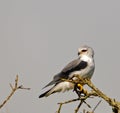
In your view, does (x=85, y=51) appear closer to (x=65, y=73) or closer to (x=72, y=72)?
(x=72, y=72)

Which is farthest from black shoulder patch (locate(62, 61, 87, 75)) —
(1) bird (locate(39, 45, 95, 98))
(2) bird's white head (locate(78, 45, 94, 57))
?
(2) bird's white head (locate(78, 45, 94, 57))

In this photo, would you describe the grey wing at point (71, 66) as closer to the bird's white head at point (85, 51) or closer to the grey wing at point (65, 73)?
the grey wing at point (65, 73)

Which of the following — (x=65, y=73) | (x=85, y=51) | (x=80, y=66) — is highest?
(x=85, y=51)

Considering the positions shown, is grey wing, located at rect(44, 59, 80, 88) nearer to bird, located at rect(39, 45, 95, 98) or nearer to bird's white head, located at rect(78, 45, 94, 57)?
bird, located at rect(39, 45, 95, 98)

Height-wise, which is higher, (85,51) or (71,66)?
(85,51)

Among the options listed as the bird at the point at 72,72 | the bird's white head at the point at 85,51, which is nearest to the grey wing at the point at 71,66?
the bird at the point at 72,72

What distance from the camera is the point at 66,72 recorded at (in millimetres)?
9609

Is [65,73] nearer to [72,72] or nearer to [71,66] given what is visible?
[72,72]

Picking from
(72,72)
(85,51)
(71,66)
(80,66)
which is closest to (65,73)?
(72,72)

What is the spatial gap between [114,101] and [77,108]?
0.34 metres

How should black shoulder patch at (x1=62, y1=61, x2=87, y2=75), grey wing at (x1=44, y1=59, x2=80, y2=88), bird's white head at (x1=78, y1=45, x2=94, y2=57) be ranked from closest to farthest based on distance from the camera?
grey wing at (x1=44, y1=59, x2=80, y2=88), black shoulder patch at (x1=62, y1=61, x2=87, y2=75), bird's white head at (x1=78, y1=45, x2=94, y2=57)

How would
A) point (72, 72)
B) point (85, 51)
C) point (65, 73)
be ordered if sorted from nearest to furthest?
point (65, 73) < point (72, 72) < point (85, 51)

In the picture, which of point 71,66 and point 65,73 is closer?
point 65,73

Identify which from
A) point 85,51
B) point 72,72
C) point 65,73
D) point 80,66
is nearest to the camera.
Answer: point 65,73
